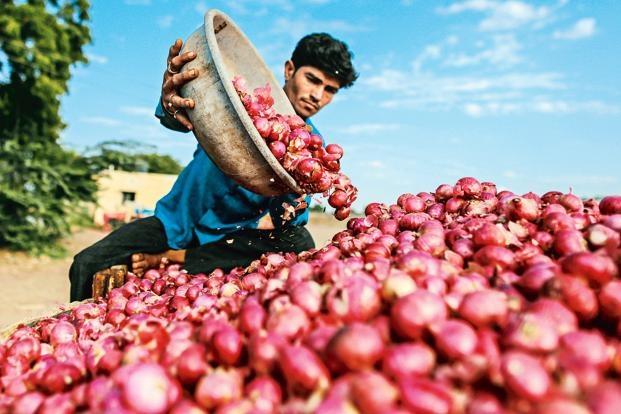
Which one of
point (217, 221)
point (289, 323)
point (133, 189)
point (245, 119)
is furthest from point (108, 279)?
point (133, 189)

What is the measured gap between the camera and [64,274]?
1024cm

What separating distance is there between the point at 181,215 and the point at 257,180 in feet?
5.21

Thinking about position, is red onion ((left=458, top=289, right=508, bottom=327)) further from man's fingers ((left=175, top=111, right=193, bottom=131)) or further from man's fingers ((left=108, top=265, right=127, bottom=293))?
man's fingers ((left=108, top=265, right=127, bottom=293))

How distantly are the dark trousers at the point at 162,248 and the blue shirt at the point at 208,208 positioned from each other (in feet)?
0.27

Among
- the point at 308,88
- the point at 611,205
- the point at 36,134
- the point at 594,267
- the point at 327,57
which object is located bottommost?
the point at 594,267

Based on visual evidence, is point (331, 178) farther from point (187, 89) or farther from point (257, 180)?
point (187, 89)

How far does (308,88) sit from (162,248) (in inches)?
67.9

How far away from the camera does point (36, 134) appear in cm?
1299

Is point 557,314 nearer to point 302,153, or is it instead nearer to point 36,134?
point 302,153

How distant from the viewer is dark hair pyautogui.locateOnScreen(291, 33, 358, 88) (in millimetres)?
3842

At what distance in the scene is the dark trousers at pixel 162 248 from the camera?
3324 millimetres

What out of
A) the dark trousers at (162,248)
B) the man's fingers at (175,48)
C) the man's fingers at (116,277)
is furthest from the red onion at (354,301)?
the dark trousers at (162,248)

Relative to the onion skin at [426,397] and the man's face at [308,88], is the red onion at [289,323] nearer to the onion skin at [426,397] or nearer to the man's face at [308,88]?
the onion skin at [426,397]

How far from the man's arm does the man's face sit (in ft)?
4.58
